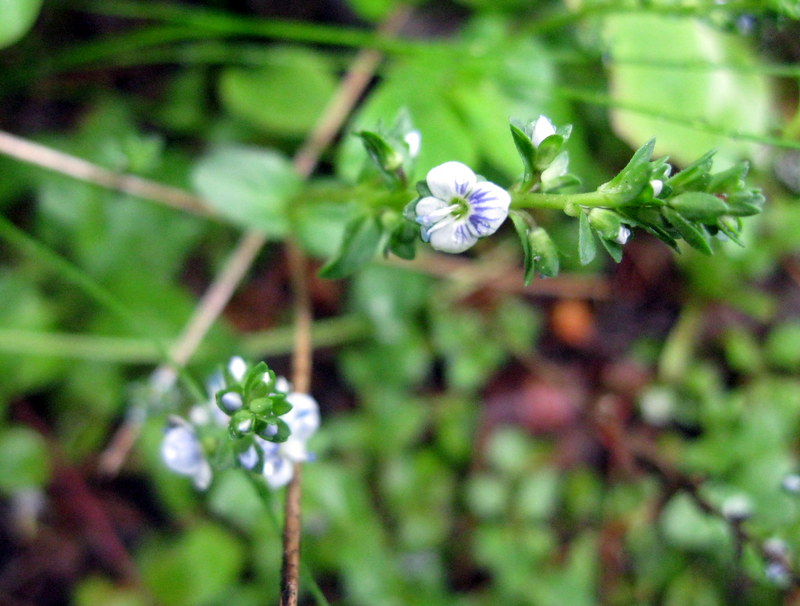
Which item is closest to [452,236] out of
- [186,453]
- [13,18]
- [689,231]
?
[689,231]

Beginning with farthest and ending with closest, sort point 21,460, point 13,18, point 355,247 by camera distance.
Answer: point 21,460, point 13,18, point 355,247

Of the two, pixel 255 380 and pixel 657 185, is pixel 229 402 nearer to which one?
pixel 255 380

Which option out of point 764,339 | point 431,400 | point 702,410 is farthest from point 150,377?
point 764,339

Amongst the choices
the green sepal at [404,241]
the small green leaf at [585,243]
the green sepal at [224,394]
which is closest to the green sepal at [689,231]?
the small green leaf at [585,243]

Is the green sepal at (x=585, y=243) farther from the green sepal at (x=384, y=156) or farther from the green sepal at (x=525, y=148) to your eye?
the green sepal at (x=384, y=156)

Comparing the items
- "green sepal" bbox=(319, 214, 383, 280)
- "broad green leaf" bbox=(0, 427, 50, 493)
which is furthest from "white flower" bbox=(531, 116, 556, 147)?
"broad green leaf" bbox=(0, 427, 50, 493)

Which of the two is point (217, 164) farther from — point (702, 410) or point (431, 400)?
point (702, 410)

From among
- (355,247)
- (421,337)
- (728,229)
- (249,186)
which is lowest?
(728,229)
